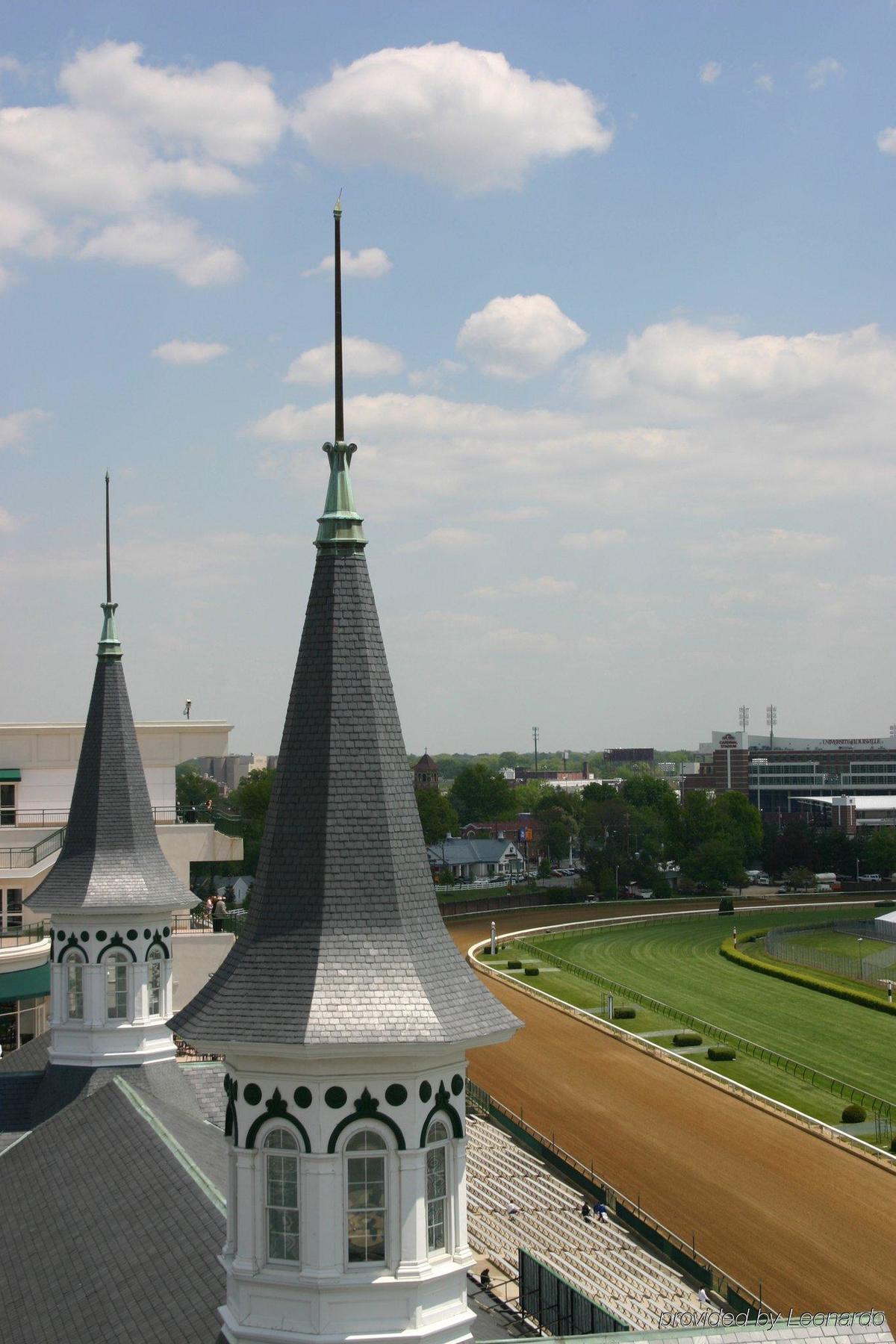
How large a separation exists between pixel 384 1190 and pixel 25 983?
26038mm

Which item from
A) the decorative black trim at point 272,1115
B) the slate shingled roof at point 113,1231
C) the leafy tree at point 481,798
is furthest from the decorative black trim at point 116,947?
the leafy tree at point 481,798

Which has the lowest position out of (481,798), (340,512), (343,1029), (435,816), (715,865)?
(715,865)

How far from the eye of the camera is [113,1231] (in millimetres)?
17734

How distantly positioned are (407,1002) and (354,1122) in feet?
3.63

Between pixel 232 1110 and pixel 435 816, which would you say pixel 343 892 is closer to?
pixel 232 1110

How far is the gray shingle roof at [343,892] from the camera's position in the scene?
12500mm

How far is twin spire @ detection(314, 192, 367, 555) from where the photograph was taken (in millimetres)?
13641

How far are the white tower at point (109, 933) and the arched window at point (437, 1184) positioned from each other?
50.4 feet

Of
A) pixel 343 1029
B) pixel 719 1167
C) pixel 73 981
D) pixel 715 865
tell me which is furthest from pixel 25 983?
pixel 715 865

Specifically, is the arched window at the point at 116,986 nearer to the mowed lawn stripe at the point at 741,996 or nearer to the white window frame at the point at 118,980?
the white window frame at the point at 118,980

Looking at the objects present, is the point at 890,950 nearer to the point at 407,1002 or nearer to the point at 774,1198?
the point at 774,1198

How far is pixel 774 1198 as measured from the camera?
40469 mm

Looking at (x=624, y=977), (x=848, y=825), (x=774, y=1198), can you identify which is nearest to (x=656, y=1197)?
(x=774, y=1198)

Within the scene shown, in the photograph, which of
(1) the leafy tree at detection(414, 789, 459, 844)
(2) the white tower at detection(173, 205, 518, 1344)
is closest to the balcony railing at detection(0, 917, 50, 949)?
(2) the white tower at detection(173, 205, 518, 1344)
